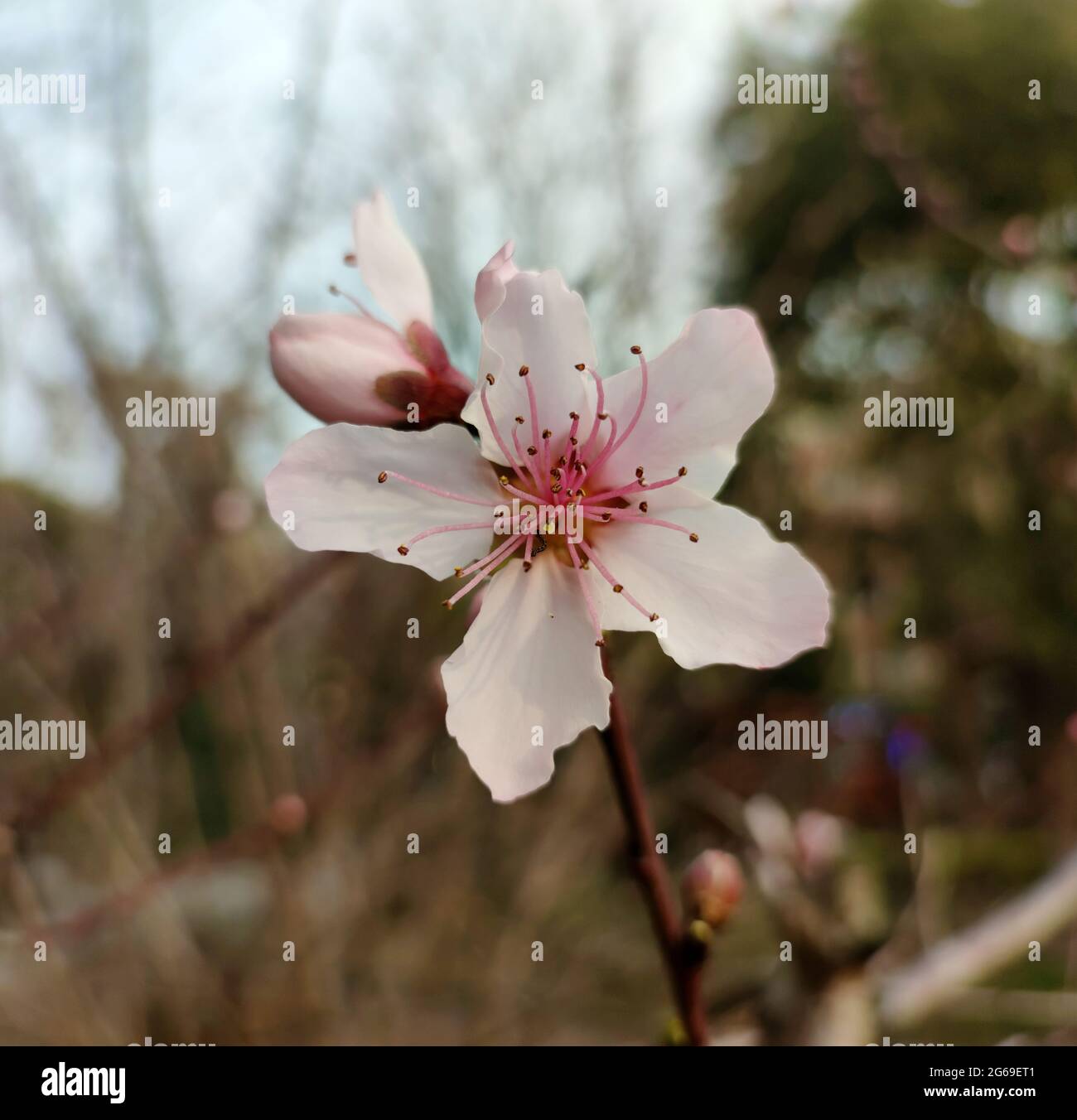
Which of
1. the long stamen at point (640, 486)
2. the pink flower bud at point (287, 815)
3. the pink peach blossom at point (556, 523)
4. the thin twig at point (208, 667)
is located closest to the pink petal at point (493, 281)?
the pink peach blossom at point (556, 523)

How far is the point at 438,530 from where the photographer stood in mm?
432

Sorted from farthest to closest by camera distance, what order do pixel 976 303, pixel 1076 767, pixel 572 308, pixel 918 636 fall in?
pixel 918 636, pixel 1076 767, pixel 976 303, pixel 572 308

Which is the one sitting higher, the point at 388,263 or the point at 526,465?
the point at 388,263

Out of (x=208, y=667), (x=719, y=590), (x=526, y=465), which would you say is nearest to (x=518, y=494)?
(x=526, y=465)

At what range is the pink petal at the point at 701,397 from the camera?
40 centimetres

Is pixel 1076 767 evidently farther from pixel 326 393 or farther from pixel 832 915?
pixel 326 393

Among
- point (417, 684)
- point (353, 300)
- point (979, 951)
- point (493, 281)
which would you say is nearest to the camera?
point (493, 281)

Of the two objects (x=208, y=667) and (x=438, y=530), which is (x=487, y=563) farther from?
(x=208, y=667)

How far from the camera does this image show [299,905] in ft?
5.31

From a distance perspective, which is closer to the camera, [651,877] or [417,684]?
[651,877]

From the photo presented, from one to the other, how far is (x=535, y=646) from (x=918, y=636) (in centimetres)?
355

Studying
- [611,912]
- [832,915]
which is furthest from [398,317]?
[611,912]

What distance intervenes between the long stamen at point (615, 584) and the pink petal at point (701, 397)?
0.05 m

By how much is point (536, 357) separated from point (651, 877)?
270 millimetres
